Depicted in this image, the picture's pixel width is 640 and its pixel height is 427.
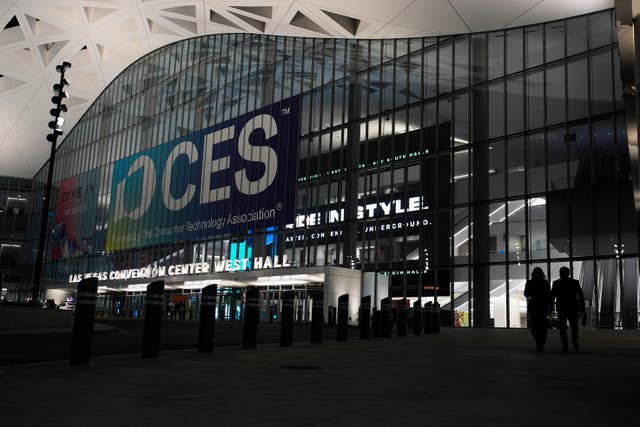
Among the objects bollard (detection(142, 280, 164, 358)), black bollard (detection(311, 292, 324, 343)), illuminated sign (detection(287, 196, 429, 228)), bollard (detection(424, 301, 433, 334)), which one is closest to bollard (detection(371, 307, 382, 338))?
black bollard (detection(311, 292, 324, 343))

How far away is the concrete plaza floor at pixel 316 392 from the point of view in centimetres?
408

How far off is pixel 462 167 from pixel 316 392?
2880cm

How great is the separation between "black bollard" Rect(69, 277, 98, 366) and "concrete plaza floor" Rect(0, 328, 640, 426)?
0.82 feet

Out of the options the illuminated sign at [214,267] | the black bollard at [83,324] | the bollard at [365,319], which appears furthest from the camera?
the illuminated sign at [214,267]

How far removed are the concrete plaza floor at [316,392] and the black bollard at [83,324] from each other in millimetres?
250

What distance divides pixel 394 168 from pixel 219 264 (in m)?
14.9

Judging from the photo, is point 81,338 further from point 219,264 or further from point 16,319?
point 219,264

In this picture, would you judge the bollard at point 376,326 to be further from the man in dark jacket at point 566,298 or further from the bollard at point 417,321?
the man in dark jacket at point 566,298

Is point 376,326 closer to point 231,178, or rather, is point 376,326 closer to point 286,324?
point 286,324

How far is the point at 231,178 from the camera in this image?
43.8 m

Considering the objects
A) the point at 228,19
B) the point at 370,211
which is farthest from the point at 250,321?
the point at 228,19

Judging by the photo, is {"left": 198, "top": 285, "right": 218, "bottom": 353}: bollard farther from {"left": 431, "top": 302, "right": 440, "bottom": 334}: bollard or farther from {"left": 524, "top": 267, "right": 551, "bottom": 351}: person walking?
{"left": 431, "top": 302, "right": 440, "bottom": 334}: bollard

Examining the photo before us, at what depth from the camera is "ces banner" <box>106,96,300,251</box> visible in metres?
40.2

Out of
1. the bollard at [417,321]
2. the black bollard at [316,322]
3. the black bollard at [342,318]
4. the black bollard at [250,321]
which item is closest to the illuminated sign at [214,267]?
the bollard at [417,321]
